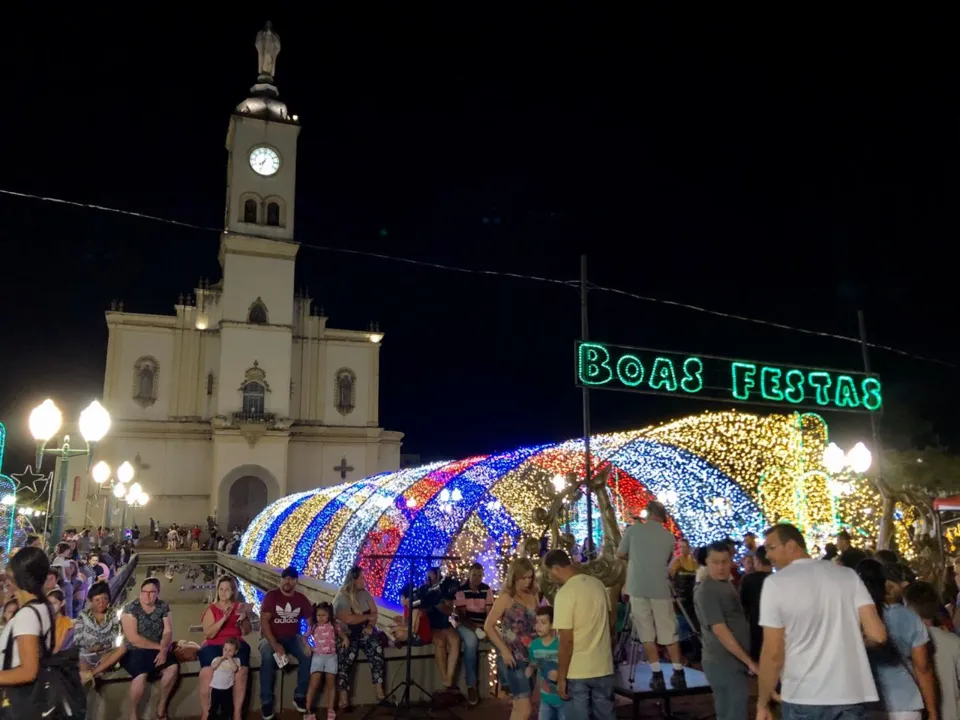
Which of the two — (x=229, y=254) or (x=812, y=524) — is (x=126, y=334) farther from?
(x=812, y=524)

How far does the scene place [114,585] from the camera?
16594mm

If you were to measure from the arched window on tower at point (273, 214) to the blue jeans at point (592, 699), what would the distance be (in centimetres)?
4194

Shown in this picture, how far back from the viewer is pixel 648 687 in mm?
6324

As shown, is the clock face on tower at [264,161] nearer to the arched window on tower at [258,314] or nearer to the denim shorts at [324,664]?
the arched window on tower at [258,314]

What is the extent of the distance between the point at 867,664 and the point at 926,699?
73cm

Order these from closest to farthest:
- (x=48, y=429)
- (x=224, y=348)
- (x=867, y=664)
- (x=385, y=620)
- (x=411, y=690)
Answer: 1. (x=867, y=664)
2. (x=411, y=690)
3. (x=48, y=429)
4. (x=385, y=620)
5. (x=224, y=348)

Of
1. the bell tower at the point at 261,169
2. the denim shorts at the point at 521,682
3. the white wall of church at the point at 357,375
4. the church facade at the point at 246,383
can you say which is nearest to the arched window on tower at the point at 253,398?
the church facade at the point at 246,383

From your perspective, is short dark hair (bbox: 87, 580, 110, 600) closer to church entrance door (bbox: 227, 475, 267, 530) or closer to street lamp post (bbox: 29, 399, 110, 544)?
street lamp post (bbox: 29, 399, 110, 544)

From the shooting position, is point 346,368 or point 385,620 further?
point 346,368

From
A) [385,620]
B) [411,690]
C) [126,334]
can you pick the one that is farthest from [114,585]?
[126,334]

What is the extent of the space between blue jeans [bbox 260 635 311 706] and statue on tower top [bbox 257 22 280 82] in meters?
46.0

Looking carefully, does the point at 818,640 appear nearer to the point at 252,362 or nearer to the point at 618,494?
the point at 618,494

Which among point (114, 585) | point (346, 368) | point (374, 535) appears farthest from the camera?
point (346, 368)

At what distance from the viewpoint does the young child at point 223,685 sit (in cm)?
701
